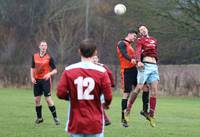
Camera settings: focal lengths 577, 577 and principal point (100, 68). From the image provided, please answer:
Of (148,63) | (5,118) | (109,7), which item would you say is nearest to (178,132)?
(148,63)

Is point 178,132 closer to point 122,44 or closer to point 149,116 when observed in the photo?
point 149,116

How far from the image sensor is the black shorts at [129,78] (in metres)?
14.0

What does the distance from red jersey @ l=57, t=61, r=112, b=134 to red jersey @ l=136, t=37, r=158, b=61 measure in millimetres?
5533

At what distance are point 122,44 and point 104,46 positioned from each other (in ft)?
144

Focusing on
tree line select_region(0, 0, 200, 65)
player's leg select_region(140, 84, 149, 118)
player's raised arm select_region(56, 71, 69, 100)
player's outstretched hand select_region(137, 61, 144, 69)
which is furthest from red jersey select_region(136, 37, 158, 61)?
tree line select_region(0, 0, 200, 65)

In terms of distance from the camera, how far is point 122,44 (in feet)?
45.1

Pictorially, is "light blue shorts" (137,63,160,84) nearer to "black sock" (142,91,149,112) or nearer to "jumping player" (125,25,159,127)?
"jumping player" (125,25,159,127)

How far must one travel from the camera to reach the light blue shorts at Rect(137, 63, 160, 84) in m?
13.2

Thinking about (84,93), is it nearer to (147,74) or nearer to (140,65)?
(140,65)

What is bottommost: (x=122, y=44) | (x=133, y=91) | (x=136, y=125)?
(x=136, y=125)

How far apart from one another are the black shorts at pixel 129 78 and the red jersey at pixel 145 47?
35.2 inches

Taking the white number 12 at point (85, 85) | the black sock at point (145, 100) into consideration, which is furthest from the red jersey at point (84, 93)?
the black sock at point (145, 100)

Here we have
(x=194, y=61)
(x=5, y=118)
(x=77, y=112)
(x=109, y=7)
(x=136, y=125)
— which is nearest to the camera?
(x=77, y=112)

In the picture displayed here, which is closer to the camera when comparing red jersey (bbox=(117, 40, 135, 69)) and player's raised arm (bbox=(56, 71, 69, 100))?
player's raised arm (bbox=(56, 71, 69, 100))
